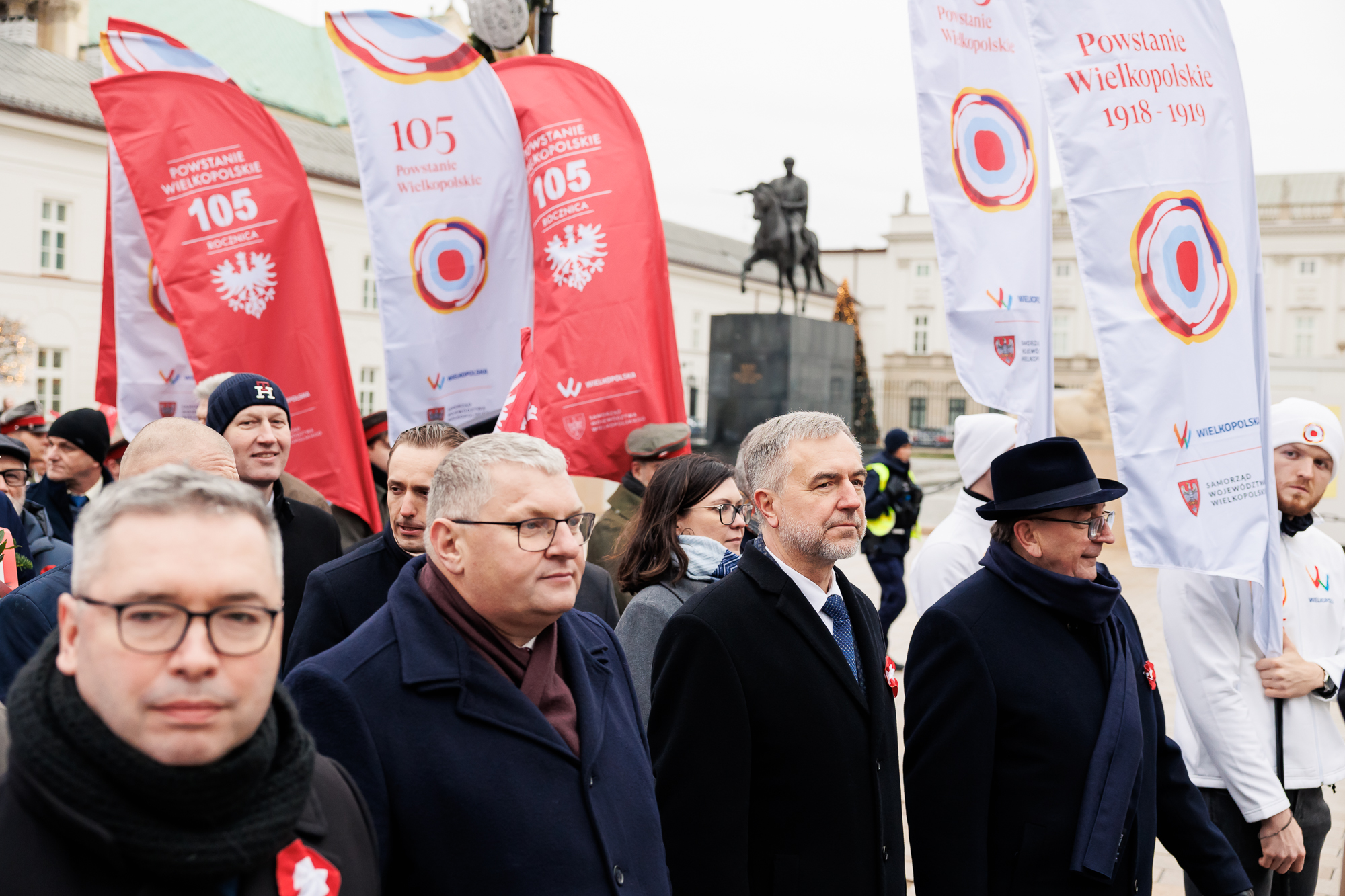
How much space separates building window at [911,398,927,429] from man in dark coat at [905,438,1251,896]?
6454 centimetres

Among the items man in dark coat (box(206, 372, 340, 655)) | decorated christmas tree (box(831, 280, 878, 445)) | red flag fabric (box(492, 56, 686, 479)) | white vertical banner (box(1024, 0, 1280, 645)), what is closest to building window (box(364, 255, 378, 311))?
decorated christmas tree (box(831, 280, 878, 445))

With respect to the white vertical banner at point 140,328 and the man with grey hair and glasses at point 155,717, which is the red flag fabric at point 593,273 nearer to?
the white vertical banner at point 140,328

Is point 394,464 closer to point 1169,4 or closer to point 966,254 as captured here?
point 966,254

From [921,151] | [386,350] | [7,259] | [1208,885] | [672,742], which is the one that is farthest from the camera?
[7,259]

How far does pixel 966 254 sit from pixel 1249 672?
1.71m

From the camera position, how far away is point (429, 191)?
5.47 meters

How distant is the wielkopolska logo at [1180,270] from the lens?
378cm

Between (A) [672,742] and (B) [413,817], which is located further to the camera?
(A) [672,742]

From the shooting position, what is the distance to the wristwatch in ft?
12.3

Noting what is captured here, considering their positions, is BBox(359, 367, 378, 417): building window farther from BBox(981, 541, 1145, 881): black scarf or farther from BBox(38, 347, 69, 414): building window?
BBox(981, 541, 1145, 881): black scarf

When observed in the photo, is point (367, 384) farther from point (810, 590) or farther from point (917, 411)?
point (810, 590)

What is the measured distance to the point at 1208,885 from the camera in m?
3.11

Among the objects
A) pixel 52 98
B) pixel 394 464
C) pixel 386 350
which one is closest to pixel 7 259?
pixel 52 98

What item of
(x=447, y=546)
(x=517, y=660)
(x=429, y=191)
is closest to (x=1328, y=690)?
(x=517, y=660)
